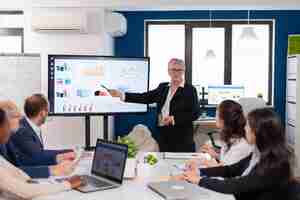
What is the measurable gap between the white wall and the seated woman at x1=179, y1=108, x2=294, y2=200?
3085mm

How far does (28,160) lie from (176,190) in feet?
3.93

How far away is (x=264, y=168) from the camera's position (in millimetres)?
2008

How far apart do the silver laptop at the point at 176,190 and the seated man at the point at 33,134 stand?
33.6 inches

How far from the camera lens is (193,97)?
376 centimetres

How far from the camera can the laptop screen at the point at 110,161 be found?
221 cm

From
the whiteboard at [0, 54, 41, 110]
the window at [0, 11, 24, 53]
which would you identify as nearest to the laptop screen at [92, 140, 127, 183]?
the whiteboard at [0, 54, 41, 110]

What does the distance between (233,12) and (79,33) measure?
7.92 feet

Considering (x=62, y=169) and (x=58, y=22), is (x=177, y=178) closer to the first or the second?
(x=62, y=169)

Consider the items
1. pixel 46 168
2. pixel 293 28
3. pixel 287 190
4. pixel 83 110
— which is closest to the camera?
pixel 287 190

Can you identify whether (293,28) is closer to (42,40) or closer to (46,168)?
(42,40)

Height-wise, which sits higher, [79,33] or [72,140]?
[79,33]

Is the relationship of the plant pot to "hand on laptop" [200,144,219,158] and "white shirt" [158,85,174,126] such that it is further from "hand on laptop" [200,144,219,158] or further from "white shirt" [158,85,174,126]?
"white shirt" [158,85,174,126]

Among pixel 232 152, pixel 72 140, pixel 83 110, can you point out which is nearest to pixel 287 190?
pixel 232 152

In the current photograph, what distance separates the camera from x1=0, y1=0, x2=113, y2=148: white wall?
4945 mm
